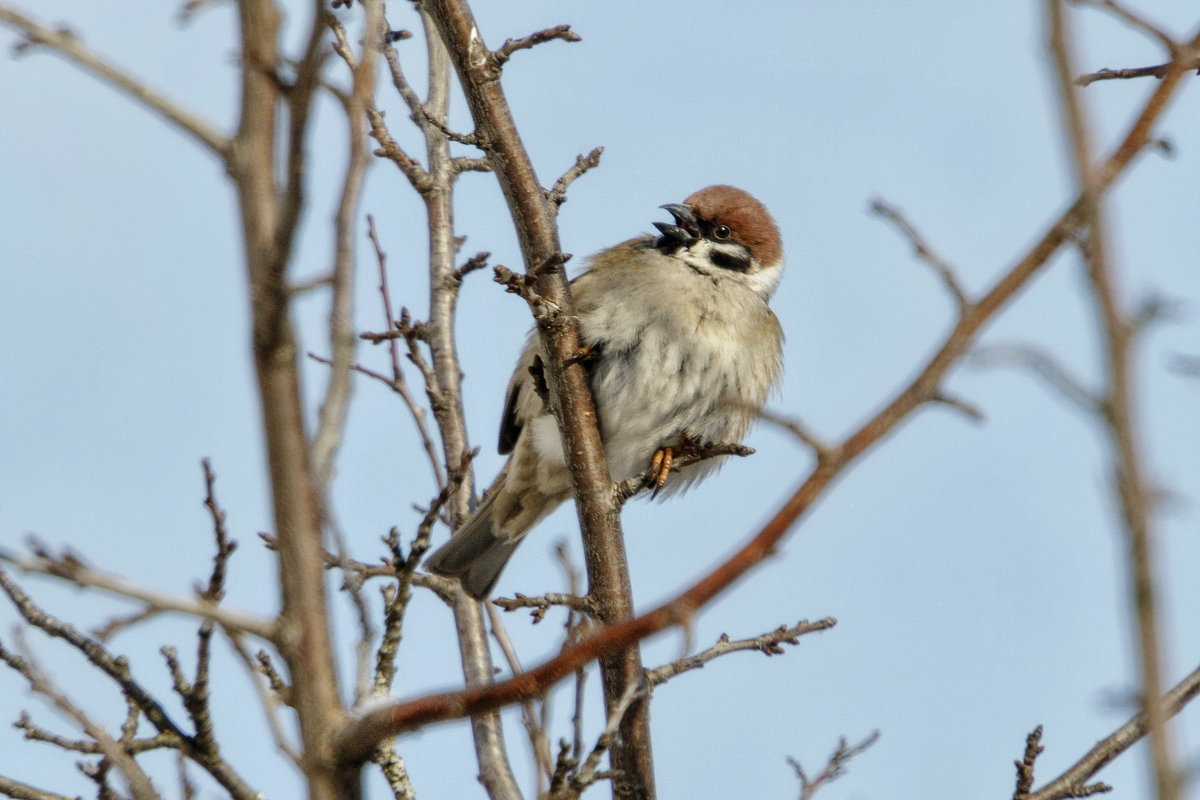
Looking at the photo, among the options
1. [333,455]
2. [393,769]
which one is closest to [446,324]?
[393,769]

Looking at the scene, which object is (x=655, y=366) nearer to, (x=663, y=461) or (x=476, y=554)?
(x=663, y=461)

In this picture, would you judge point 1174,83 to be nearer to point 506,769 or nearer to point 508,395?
point 506,769

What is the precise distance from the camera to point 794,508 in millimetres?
1661

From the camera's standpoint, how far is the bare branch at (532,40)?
12.7ft

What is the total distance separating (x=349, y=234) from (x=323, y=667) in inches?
21.5

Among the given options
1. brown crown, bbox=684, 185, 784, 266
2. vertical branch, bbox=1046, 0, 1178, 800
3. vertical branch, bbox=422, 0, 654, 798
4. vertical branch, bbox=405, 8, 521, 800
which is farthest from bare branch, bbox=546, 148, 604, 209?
vertical branch, bbox=1046, 0, 1178, 800

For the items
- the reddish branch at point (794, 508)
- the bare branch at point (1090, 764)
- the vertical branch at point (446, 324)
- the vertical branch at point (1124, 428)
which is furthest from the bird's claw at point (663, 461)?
the vertical branch at point (1124, 428)

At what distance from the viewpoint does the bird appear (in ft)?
16.4

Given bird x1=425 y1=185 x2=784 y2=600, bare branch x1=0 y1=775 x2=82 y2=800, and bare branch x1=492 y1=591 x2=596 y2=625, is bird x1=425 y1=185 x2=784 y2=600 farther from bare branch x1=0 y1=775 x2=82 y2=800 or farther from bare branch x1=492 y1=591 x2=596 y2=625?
bare branch x1=0 y1=775 x2=82 y2=800

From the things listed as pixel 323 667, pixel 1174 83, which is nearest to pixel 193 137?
pixel 323 667

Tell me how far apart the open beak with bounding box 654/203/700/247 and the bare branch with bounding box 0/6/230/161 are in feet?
13.1

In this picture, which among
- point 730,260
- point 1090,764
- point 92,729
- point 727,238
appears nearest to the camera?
point 92,729

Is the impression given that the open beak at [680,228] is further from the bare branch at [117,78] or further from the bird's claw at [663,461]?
the bare branch at [117,78]

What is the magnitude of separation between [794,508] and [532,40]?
2.61 m
